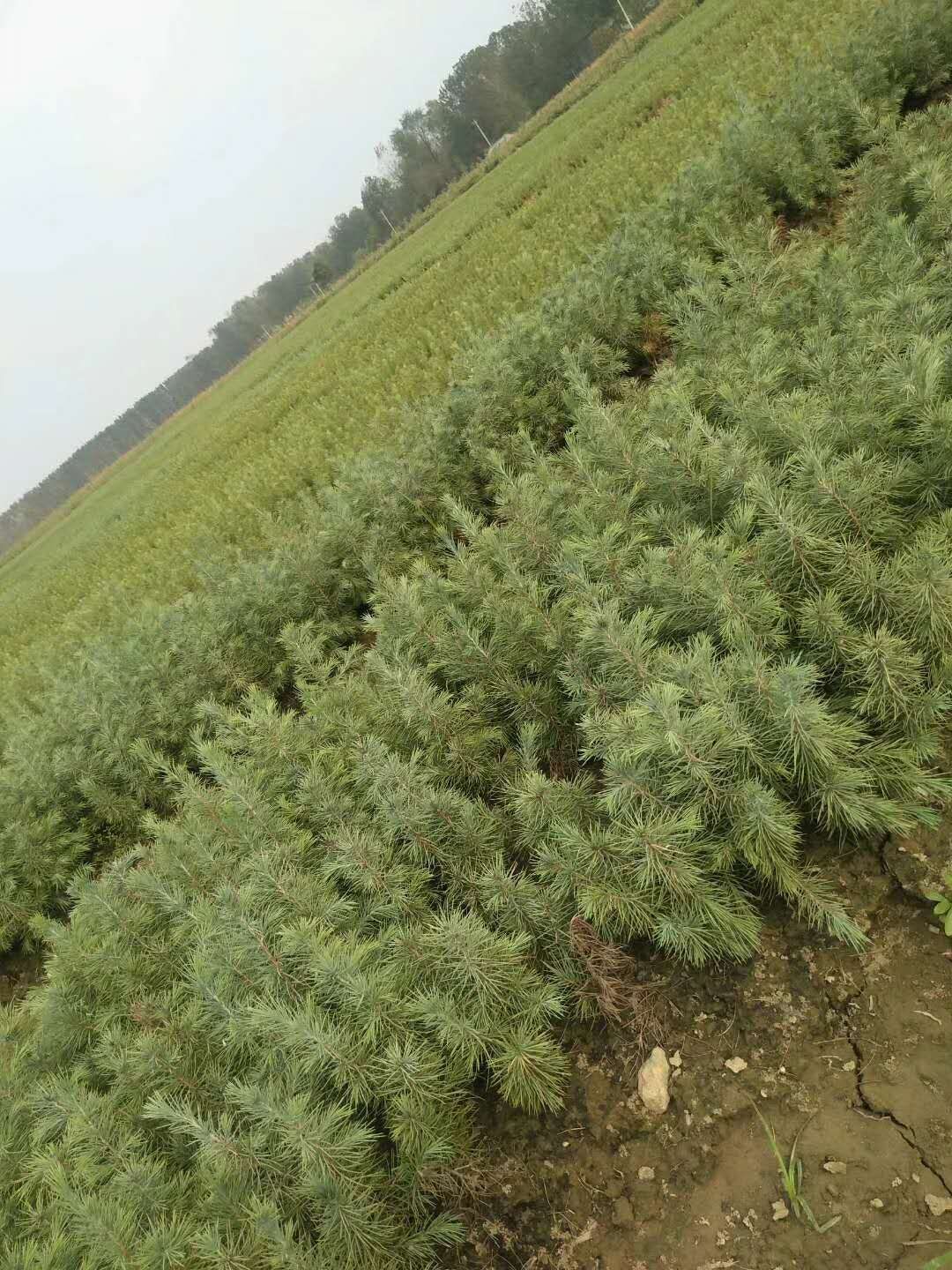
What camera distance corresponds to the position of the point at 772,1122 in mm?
1668

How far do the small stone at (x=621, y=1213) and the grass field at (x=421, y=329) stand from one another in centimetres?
646

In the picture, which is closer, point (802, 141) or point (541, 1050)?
point (541, 1050)

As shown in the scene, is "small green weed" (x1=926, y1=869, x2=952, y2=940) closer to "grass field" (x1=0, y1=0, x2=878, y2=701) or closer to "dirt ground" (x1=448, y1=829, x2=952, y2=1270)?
"dirt ground" (x1=448, y1=829, x2=952, y2=1270)

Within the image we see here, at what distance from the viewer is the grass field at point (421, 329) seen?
27.0ft

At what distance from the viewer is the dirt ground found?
1494 mm

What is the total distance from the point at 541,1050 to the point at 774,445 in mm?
2535

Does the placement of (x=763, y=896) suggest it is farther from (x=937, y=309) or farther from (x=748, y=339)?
(x=748, y=339)

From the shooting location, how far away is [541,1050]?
1818 mm

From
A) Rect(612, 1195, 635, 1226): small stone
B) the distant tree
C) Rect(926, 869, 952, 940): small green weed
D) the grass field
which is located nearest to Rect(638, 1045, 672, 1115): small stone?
Rect(612, 1195, 635, 1226): small stone

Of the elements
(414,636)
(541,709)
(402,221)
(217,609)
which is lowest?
(541,709)

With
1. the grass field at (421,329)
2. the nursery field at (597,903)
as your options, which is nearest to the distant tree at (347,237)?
the grass field at (421,329)

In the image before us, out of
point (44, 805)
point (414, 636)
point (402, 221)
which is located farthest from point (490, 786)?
point (402, 221)

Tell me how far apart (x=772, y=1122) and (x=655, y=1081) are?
31cm

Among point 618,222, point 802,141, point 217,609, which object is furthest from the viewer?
point 618,222
